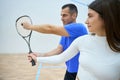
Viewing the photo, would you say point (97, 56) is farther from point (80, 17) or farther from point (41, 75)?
point (80, 17)

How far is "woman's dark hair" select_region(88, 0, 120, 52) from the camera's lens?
1.41 metres

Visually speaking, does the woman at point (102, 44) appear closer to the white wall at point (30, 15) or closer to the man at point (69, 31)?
the man at point (69, 31)

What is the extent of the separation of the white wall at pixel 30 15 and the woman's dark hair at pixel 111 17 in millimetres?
5271

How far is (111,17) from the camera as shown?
55.8 inches

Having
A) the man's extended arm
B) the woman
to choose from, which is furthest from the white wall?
the woman

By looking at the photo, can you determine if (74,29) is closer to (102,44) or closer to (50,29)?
(50,29)

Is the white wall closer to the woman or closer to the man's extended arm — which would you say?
the man's extended arm

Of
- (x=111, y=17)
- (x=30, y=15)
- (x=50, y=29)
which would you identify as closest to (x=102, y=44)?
(x=111, y=17)

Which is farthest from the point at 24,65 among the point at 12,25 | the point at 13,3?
the point at 13,3

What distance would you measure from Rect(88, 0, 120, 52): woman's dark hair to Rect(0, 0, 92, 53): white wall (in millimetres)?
5271

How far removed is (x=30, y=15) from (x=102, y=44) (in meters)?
5.30

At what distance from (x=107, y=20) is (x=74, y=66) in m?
1.08

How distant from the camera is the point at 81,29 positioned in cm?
217

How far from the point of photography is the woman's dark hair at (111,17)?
55.6 inches
